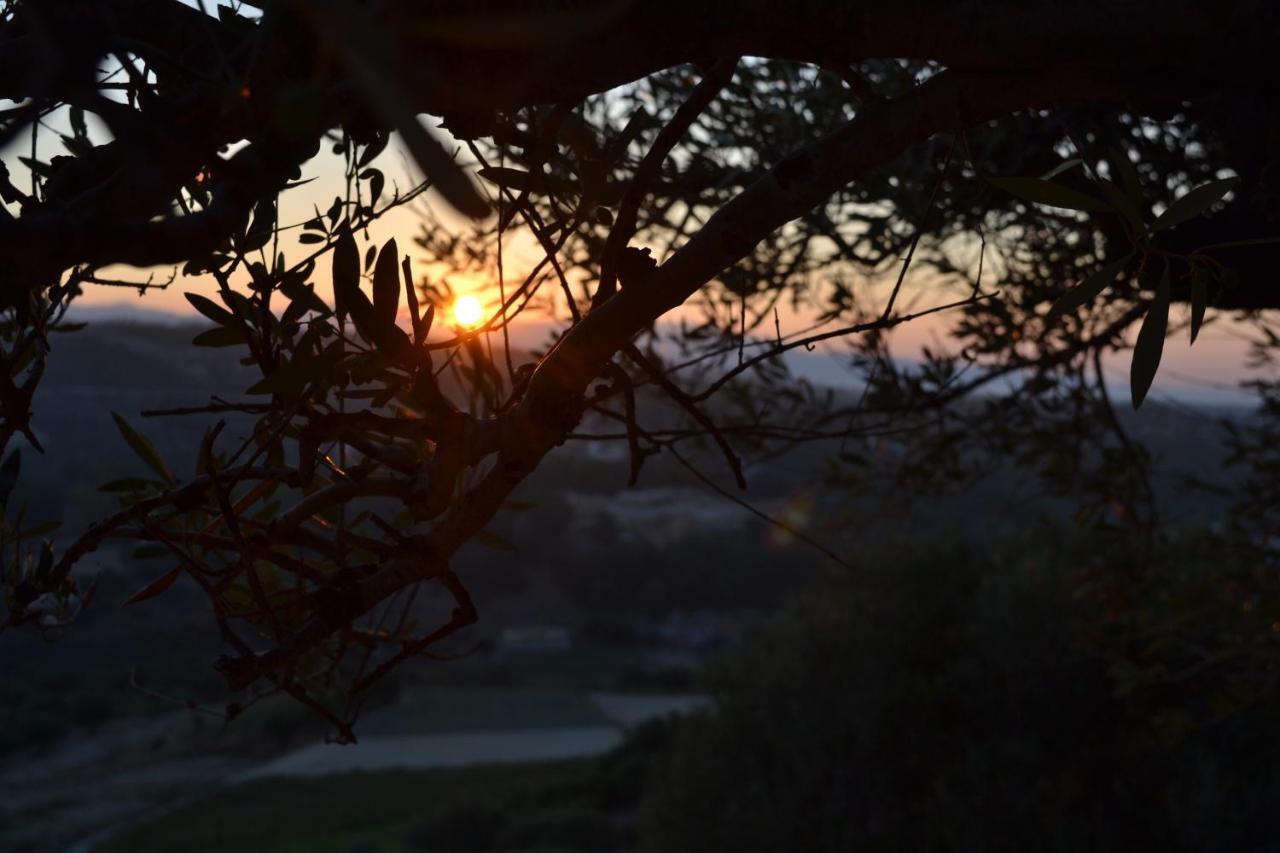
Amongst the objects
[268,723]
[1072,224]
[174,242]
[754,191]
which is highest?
[1072,224]

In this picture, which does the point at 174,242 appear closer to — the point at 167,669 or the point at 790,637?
the point at 790,637

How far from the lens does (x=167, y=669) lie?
18.8 meters

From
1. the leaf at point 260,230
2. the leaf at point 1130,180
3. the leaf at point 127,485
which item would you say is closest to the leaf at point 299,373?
the leaf at point 260,230

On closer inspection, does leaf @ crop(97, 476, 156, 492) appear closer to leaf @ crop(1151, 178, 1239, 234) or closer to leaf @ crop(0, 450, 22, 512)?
leaf @ crop(0, 450, 22, 512)

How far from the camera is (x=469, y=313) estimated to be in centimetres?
183

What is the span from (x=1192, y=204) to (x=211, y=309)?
4.60ft

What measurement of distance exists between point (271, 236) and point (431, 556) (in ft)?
2.36

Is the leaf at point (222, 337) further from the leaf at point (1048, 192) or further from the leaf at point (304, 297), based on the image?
the leaf at point (1048, 192)

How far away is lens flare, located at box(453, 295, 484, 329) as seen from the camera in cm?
179

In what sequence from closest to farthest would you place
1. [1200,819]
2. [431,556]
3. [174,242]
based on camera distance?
1. [174,242]
2. [431,556]
3. [1200,819]

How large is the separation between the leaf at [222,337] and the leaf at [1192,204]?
1311mm

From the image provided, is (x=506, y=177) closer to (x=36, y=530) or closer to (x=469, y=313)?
(x=469, y=313)

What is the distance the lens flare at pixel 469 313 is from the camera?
1786mm

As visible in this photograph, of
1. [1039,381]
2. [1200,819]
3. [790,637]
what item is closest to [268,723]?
[790,637]
